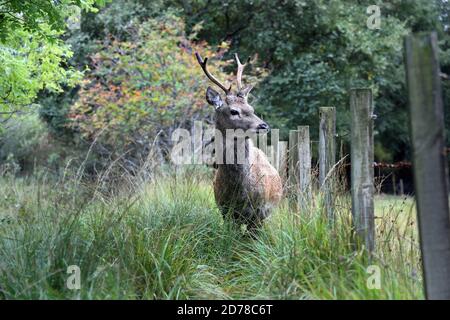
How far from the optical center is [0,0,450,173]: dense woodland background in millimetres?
13336

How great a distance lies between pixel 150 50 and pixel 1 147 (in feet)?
25.5

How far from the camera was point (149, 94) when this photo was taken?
13.3 meters

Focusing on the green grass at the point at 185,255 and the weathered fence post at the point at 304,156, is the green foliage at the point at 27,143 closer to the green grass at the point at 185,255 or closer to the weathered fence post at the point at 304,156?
the weathered fence post at the point at 304,156

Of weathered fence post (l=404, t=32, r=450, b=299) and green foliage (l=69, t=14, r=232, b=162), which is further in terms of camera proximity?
green foliage (l=69, t=14, r=232, b=162)

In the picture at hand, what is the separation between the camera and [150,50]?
13.7m

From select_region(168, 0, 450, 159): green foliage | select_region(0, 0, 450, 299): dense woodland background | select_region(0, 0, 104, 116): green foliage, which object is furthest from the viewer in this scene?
select_region(168, 0, 450, 159): green foliage

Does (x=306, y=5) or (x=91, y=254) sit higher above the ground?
(x=306, y=5)

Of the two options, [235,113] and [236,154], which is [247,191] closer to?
[236,154]

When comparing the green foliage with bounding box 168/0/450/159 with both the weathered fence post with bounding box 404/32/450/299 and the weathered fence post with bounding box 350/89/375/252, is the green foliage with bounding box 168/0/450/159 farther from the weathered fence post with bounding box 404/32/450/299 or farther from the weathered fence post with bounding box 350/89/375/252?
the weathered fence post with bounding box 404/32/450/299

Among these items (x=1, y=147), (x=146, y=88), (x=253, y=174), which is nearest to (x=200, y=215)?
(x=253, y=174)

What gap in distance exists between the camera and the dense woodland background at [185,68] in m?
13.3

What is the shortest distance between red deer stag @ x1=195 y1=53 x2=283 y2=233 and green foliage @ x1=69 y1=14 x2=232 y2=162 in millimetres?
5635

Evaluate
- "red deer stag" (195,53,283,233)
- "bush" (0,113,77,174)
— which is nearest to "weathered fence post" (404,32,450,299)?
"red deer stag" (195,53,283,233)

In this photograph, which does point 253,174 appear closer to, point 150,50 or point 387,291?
point 387,291
